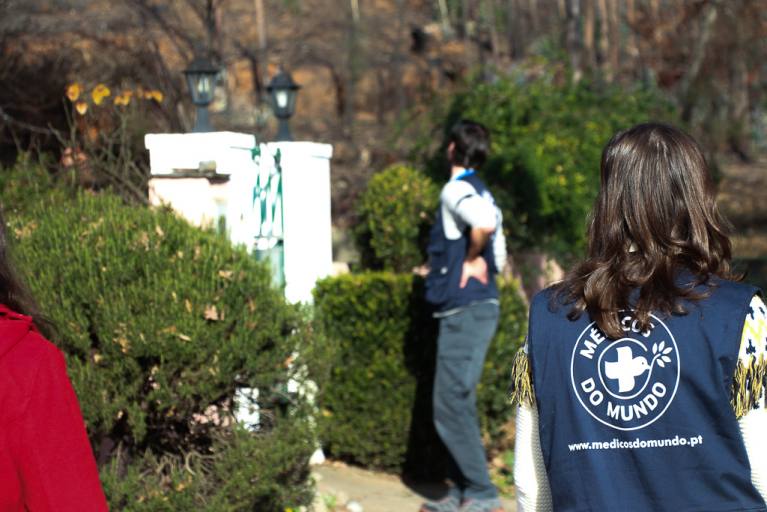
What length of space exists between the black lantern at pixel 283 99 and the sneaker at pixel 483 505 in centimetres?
337

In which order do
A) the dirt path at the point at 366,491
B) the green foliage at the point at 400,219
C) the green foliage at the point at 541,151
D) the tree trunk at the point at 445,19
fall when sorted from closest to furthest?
the dirt path at the point at 366,491 < the green foliage at the point at 400,219 < the green foliage at the point at 541,151 < the tree trunk at the point at 445,19

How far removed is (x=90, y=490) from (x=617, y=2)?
2585 centimetres

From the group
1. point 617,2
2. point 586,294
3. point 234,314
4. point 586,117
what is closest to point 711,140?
point 617,2

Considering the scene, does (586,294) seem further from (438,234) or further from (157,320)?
(438,234)

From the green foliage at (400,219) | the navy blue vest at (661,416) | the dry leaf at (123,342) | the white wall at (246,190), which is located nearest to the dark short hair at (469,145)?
the white wall at (246,190)

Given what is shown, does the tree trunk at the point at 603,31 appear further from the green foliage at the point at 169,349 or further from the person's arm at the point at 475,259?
the green foliage at the point at 169,349

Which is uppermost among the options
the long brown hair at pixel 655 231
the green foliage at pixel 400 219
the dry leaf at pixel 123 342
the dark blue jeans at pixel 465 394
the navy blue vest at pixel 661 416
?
the long brown hair at pixel 655 231

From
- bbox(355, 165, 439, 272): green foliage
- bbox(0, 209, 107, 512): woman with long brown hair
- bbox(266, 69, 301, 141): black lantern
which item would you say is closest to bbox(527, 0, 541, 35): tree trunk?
bbox(266, 69, 301, 141): black lantern

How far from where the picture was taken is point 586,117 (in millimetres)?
9172

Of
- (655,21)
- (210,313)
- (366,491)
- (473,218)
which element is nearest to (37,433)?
(210,313)

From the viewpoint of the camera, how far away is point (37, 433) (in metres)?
1.90

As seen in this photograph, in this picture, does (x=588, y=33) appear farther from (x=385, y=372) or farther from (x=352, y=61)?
(x=385, y=372)

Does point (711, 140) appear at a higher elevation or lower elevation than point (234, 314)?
lower

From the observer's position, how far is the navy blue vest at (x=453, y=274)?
5.24 metres
